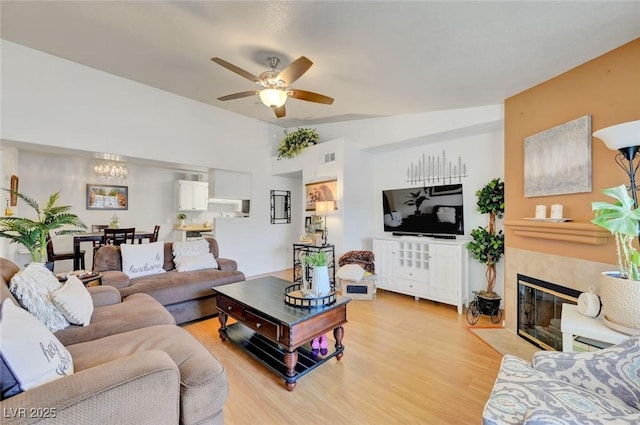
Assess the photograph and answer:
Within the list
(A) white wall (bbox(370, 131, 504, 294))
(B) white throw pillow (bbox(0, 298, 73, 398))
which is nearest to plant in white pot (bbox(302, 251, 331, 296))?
(B) white throw pillow (bbox(0, 298, 73, 398))

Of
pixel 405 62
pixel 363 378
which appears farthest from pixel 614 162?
pixel 363 378

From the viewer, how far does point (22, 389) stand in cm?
100

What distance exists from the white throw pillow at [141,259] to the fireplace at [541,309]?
428cm

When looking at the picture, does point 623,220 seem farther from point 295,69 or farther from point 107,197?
point 107,197

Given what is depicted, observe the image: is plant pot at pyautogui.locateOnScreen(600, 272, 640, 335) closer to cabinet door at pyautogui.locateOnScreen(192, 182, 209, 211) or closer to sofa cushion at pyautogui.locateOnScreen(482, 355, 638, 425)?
sofa cushion at pyautogui.locateOnScreen(482, 355, 638, 425)

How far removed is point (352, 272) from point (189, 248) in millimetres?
2357

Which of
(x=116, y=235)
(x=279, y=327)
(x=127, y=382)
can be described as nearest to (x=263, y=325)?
(x=279, y=327)

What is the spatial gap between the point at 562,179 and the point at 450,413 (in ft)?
7.02

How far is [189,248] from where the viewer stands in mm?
3742

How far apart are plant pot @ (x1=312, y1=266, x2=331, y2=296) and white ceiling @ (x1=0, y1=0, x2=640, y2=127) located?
192cm

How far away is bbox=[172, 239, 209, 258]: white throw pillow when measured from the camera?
3678 millimetres

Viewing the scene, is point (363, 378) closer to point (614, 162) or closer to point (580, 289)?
point (580, 289)

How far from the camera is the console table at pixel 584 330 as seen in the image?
5.26ft

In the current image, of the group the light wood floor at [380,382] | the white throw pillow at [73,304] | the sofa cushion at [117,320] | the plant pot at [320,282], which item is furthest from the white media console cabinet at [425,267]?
the white throw pillow at [73,304]
